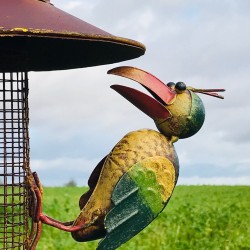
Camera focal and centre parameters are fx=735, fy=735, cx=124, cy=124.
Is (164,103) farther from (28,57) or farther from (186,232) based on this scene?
(186,232)

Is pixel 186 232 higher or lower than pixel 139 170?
lower

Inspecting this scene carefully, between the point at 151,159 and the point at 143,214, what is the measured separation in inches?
9.5

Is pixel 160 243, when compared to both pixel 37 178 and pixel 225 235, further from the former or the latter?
pixel 37 178

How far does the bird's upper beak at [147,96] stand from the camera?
10.7 feet

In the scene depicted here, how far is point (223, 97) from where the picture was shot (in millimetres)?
3455

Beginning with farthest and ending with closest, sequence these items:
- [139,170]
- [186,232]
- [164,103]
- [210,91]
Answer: [186,232] → [210,91] → [164,103] → [139,170]

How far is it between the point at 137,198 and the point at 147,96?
0.45 meters

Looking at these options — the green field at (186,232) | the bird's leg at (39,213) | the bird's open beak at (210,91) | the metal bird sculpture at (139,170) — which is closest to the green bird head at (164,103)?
the metal bird sculpture at (139,170)

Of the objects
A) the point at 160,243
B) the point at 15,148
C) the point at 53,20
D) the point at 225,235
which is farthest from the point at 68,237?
the point at 53,20

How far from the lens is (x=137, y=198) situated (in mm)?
3154

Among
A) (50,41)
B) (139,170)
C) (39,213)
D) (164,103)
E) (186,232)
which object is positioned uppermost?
(50,41)

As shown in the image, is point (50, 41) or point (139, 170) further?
point (50, 41)

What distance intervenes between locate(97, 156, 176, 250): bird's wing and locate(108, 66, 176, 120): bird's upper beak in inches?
8.7

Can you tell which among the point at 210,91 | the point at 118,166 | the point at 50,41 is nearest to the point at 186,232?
the point at 210,91
